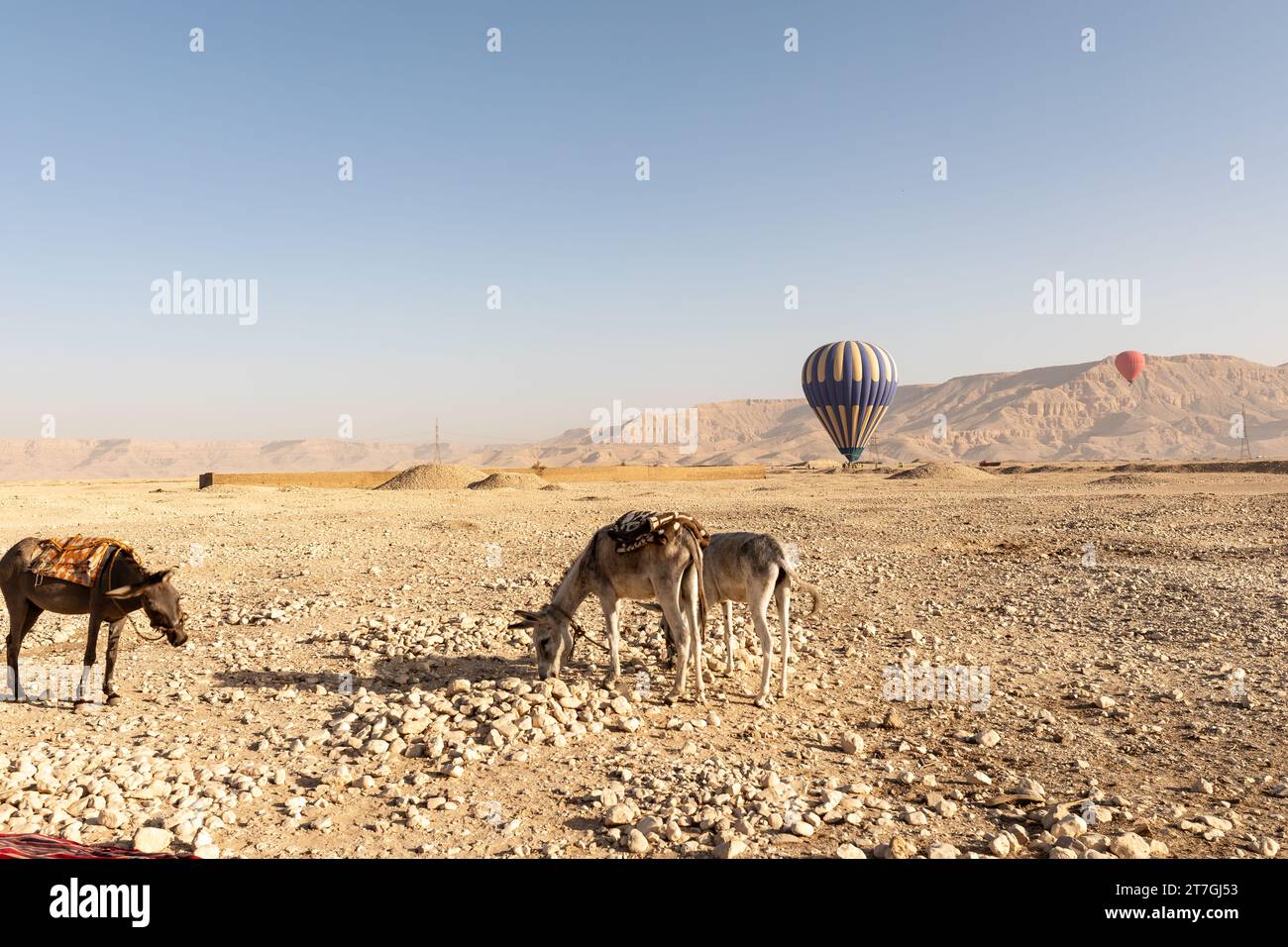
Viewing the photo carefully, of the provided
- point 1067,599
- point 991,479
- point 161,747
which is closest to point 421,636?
point 161,747

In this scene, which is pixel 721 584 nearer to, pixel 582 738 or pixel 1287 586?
pixel 582 738

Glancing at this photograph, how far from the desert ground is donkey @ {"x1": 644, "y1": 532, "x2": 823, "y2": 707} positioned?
0.75 m

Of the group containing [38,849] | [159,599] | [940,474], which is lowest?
[940,474]

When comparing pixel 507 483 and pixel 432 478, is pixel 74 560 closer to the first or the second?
pixel 507 483

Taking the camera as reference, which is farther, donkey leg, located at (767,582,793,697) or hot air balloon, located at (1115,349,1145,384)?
hot air balloon, located at (1115,349,1145,384)

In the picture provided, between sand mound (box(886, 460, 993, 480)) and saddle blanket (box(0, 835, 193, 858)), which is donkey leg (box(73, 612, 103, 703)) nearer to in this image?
saddle blanket (box(0, 835, 193, 858))

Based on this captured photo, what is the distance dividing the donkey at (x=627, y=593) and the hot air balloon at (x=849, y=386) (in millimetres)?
74074

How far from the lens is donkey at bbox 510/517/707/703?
9875 mm

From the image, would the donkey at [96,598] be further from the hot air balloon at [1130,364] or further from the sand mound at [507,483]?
the hot air balloon at [1130,364]

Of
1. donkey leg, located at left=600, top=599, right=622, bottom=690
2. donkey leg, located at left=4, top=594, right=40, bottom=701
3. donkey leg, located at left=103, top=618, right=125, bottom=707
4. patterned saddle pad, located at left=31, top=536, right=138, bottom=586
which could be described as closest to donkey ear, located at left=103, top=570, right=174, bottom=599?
patterned saddle pad, located at left=31, top=536, right=138, bottom=586

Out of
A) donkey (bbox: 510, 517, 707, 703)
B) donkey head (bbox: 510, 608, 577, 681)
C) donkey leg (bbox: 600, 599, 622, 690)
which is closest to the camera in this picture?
donkey (bbox: 510, 517, 707, 703)

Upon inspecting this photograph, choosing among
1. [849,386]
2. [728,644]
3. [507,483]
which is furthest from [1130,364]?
[728,644]

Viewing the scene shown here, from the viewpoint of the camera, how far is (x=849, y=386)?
8075 cm

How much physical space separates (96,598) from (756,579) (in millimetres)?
8495
